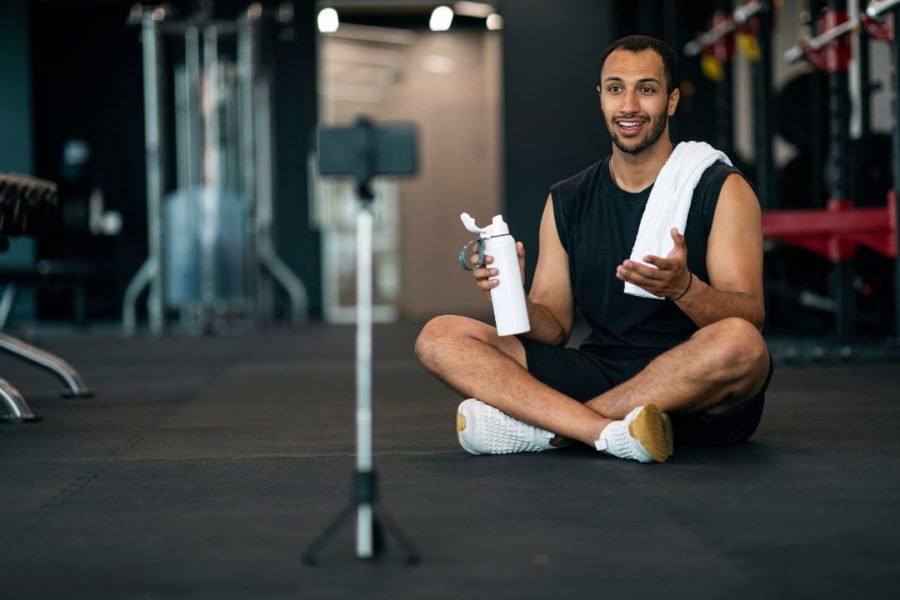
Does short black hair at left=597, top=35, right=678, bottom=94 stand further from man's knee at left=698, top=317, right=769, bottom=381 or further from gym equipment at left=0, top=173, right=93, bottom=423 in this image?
gym equipment at left=0, top=173, right=93, bottom=423

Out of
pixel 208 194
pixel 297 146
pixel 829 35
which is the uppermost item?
pixel 829 35

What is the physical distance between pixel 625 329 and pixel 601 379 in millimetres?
140

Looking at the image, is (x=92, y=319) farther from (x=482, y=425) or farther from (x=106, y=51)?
(x=482, y=425)

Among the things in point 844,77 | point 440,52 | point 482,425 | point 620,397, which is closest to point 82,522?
point 482,425

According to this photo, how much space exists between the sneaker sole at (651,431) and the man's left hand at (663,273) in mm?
268

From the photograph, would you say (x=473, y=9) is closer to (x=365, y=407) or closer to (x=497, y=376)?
(x=497, y=376)

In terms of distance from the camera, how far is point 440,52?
42.7 feet

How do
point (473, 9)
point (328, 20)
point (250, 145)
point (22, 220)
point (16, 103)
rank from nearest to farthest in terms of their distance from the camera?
point (22, 220)
point (250, 145)
point (16, 103)
point (328, 20)
point (473, 9)

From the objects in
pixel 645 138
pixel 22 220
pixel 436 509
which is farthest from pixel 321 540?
pixel 22 220

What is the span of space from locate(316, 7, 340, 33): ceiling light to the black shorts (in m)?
8.81

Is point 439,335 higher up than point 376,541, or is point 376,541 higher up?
point 439,335

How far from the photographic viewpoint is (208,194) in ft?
31.5

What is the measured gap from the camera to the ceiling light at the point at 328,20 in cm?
1171

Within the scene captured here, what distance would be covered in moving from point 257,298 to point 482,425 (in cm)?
688
